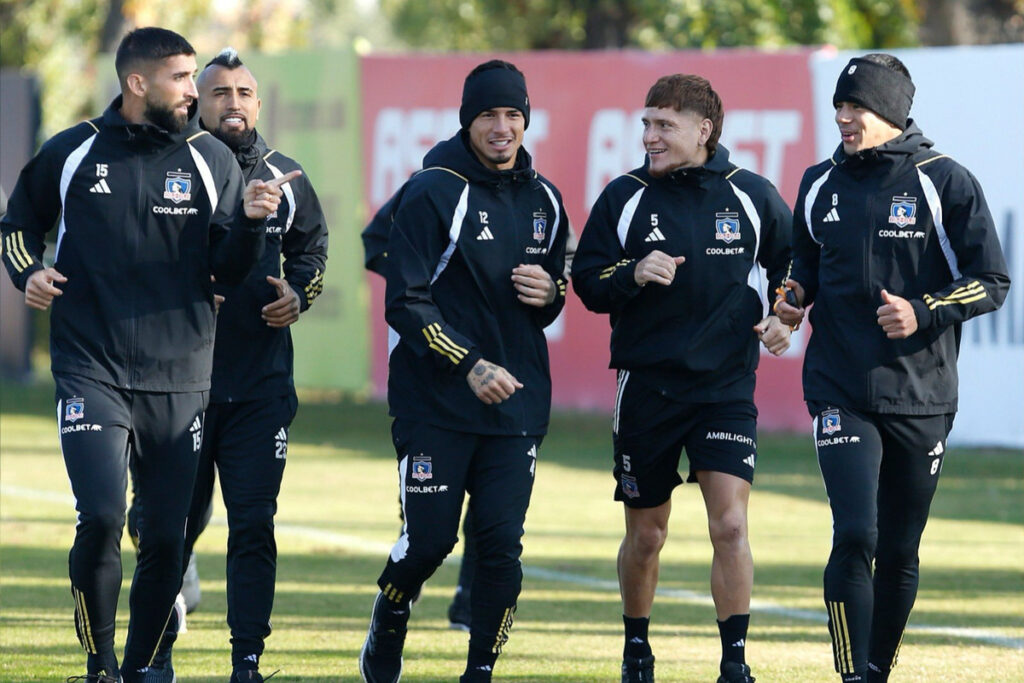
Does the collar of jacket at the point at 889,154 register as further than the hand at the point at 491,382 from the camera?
Yes

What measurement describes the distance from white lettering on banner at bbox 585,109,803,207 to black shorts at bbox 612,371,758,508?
9.62m

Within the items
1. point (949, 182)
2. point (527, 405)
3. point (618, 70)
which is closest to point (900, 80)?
point (949, 182)

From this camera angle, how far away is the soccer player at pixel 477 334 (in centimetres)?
674

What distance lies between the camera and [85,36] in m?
28.3

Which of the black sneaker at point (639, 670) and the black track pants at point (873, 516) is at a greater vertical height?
the black track pants at point (873, 516)

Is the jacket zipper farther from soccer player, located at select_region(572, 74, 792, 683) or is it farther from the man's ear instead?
soccer player, located at select_region(572, 74, 792, 683)

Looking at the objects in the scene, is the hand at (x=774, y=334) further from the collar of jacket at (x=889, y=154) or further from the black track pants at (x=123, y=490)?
the black track pants at (x=123, y=490)

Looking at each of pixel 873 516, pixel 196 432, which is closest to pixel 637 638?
pixel 873 516

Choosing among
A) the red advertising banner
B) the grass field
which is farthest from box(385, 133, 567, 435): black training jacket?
the red advertising banner

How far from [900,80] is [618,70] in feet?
38.1

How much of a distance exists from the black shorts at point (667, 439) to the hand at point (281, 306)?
1409mm

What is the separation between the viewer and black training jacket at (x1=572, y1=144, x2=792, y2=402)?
23.6 feet

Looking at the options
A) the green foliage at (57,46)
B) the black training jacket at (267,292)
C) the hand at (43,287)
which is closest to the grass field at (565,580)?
the black training jacket at (267,292)

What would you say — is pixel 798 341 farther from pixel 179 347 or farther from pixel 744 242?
pixel 179 347
